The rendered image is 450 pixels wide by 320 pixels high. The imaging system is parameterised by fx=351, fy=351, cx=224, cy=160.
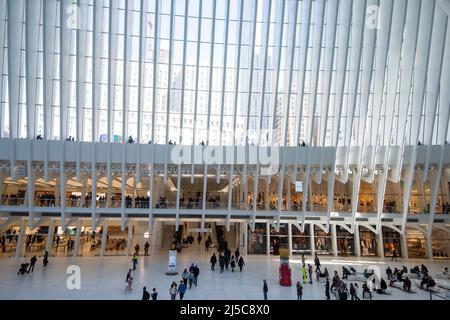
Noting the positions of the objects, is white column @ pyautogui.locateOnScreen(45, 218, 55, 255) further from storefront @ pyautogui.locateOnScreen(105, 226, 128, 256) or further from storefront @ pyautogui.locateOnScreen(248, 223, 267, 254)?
storefront @ pyautogui.locateOnScreen(248, 223, 267, 254)

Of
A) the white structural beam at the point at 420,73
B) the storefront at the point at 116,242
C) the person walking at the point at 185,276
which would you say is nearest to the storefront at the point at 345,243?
the white structural beam at the point at 420,73

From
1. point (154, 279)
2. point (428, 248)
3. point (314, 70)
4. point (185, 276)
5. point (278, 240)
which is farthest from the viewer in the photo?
point (278, 240)

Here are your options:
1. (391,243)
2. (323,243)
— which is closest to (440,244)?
(391,243)

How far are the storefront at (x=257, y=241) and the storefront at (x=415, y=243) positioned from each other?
34.7ft

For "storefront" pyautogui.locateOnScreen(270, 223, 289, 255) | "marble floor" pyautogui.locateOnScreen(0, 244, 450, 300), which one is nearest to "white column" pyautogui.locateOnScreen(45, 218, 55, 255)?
"marble floor" pyautogui.locateOnScreen(0, 244, 450, 300)

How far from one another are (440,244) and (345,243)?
671cm

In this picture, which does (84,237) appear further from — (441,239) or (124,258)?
(441,239)

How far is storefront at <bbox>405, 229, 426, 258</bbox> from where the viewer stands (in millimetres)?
25672

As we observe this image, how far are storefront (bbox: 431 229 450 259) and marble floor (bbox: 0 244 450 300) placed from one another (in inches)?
70.8

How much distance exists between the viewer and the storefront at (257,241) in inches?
1008

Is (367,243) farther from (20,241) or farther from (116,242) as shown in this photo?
(20,241)

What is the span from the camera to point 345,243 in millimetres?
26172

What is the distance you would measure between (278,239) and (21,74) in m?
19.8

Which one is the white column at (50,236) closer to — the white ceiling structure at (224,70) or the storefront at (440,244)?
the white ceiling structure at (224,70)
